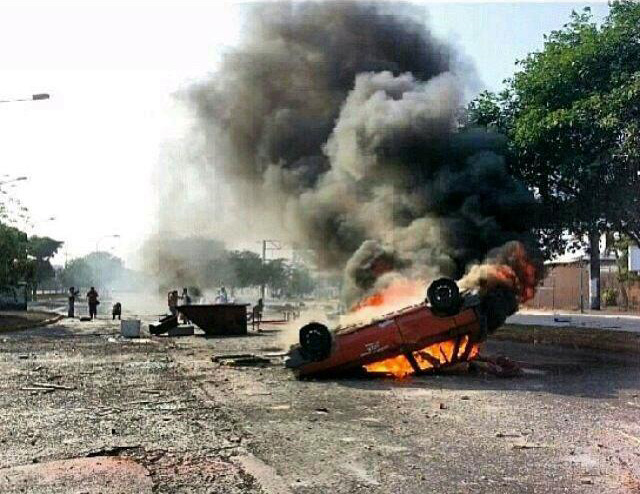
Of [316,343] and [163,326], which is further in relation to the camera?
[163,326]

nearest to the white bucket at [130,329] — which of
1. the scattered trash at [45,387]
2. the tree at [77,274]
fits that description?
the scattered trash at [45,387]

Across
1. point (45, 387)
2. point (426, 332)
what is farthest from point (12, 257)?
point (426, 332)

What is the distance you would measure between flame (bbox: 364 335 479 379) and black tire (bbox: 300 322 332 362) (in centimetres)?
83

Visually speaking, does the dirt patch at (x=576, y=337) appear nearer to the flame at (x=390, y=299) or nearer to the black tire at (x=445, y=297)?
the flame at (x=390, y=299)

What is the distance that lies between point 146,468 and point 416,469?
7.60 ft

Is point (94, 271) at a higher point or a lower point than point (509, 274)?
higher

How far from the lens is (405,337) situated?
1136 cm

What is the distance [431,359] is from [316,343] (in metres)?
1.93

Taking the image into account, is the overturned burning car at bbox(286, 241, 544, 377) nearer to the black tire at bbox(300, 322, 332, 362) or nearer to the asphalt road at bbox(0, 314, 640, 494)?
the black tire at bbox(300, 322, 332, 362)

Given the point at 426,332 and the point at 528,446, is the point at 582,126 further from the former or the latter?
the point at 528,446

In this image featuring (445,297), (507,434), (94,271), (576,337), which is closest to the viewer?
(507,434)

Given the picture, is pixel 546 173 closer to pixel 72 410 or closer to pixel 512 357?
pixel 512 357

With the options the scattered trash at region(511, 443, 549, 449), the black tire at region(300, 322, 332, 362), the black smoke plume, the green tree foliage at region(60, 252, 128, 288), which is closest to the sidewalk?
the black smoke plume

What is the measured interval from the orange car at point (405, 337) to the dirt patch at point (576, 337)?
7.34 m
